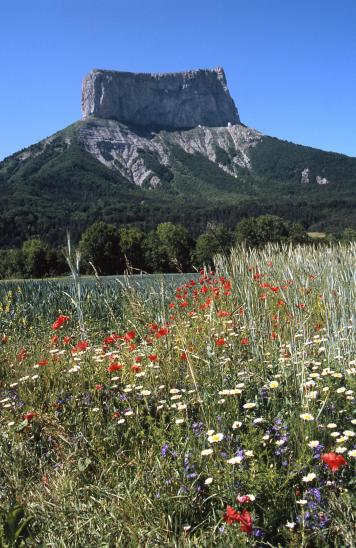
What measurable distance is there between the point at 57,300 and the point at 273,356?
764 centimetres

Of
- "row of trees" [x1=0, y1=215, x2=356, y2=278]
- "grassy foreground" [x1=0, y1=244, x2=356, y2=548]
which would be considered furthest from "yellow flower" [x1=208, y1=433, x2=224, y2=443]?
"row of trees" [x1=0, y1=215, x2=356, y2=278]

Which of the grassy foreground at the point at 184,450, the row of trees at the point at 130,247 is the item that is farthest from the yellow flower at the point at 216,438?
the row of trees at the point at 130,247

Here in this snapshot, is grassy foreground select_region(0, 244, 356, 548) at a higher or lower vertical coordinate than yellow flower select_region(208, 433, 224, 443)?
lower

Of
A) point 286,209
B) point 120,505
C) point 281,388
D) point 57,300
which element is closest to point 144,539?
point 120,505

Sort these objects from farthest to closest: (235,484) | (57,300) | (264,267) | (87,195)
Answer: (87,195) → (57,300) → (264,267) → (235,484)

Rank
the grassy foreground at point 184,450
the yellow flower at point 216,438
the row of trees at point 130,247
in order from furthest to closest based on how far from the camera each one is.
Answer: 1. the row of trees at point 130,247
2. the yellow flower at point 216,438
3. the grassy foreground at point 184,450

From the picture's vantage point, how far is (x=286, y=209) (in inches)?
5389

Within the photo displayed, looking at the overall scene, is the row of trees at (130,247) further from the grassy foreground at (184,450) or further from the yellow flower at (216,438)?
the yellow flower at (216,438)

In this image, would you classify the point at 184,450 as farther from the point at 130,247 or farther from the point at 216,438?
the point at 130,247

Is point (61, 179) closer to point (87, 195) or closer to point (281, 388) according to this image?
point (87, 195)

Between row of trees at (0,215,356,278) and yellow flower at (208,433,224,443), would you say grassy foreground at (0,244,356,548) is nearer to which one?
→ yellow flower at (208,433,224,443)

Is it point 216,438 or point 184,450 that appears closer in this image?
point 216,438

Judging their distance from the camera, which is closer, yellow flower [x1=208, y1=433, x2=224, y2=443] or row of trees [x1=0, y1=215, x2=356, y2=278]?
yellow flower [x1=208, y1=433, x2=224, y2=443]

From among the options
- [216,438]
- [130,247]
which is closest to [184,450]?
[216,438]
